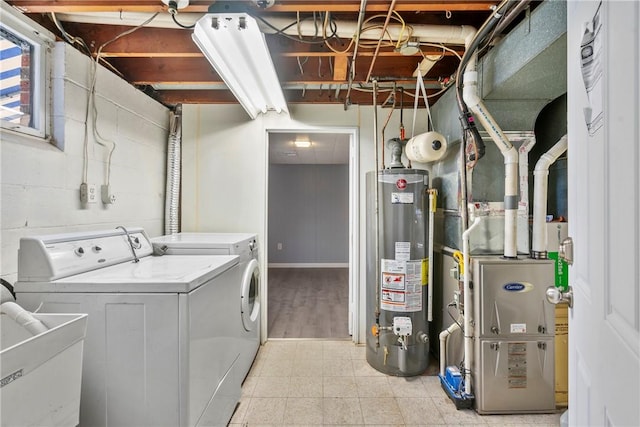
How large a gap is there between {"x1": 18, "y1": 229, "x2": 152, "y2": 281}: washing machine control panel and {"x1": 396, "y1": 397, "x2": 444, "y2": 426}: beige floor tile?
1.86 m

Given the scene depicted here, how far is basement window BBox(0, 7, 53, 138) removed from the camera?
1387mm

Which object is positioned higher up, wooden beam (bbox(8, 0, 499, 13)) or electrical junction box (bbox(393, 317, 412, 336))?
wooden beam (bbox(8, 0, 499, 13))

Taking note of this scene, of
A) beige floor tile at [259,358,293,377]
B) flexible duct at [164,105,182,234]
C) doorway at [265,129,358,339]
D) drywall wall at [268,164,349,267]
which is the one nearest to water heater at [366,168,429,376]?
beige floor tile at [259,358,293,377]

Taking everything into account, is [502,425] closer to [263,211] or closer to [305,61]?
[263,211]

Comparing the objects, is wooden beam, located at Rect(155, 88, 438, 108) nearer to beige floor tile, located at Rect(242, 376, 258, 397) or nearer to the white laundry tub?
the white laundry tub

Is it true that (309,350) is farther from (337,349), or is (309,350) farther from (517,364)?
(517,364)

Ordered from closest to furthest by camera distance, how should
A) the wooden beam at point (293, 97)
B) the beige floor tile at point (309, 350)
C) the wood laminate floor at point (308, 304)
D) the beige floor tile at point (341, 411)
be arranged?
the beige floor tile at point (341, 411) → the beige floor tile at point (309, 350) → the wooden beam at point (293, 97) → the wood laminate floor at point (308, 304)

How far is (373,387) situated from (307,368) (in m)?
0.52

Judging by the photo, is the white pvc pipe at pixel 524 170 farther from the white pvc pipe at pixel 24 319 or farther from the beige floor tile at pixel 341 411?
the white pvc pipe at pixel 24 319

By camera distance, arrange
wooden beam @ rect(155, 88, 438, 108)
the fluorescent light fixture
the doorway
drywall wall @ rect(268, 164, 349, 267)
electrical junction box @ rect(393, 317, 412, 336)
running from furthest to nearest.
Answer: drywall wall @ rect(268, 164, 349, 267) < the doorway < wooden beam @ rect(155, 88, 438, 108) < electrical junction box @ rect(393, 317, 412, 336) < the fluorescent light fixture

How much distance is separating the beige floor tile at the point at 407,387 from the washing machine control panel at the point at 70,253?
189cm

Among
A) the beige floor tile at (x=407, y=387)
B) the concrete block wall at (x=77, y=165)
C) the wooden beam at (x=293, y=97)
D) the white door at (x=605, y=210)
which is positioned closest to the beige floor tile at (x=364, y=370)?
the beige floor tile at (x=407, y=387)

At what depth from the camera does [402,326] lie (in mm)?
2043

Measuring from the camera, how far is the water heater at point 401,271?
2055 millimetres
